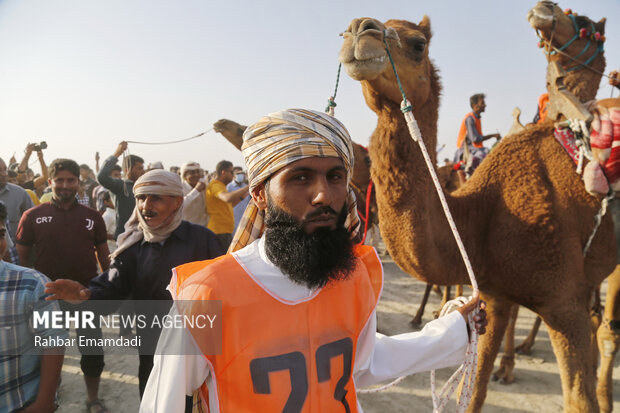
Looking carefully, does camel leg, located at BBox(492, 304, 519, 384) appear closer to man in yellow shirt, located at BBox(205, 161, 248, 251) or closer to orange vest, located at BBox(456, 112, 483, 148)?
orange vest, located at BBox(456, 112, 483, 148)

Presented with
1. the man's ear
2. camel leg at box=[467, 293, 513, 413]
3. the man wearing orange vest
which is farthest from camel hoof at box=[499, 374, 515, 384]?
the man's ear

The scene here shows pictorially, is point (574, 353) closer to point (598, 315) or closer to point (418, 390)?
point (418, 390)

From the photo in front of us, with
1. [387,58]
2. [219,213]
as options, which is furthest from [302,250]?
[219,213]

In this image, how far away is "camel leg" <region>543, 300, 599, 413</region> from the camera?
243 centimetres

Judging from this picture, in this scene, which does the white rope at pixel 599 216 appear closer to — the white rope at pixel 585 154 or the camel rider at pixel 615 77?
the white rope at pixel 585 154

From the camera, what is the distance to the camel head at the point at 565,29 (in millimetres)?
3311

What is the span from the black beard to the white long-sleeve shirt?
0.05 metres

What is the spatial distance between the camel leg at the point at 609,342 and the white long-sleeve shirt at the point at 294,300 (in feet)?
10.1

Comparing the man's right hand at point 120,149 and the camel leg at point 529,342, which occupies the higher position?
the man's right hand at point 120,149

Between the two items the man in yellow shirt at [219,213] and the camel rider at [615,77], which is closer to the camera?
the camel rider at [615,77]

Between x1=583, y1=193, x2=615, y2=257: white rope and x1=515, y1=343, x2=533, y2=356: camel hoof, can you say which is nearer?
x1=583, y1=193, x2=615, y2=257: white rope

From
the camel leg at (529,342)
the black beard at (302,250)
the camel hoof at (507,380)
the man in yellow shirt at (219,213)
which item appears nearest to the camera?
the black beard at (302,250)
